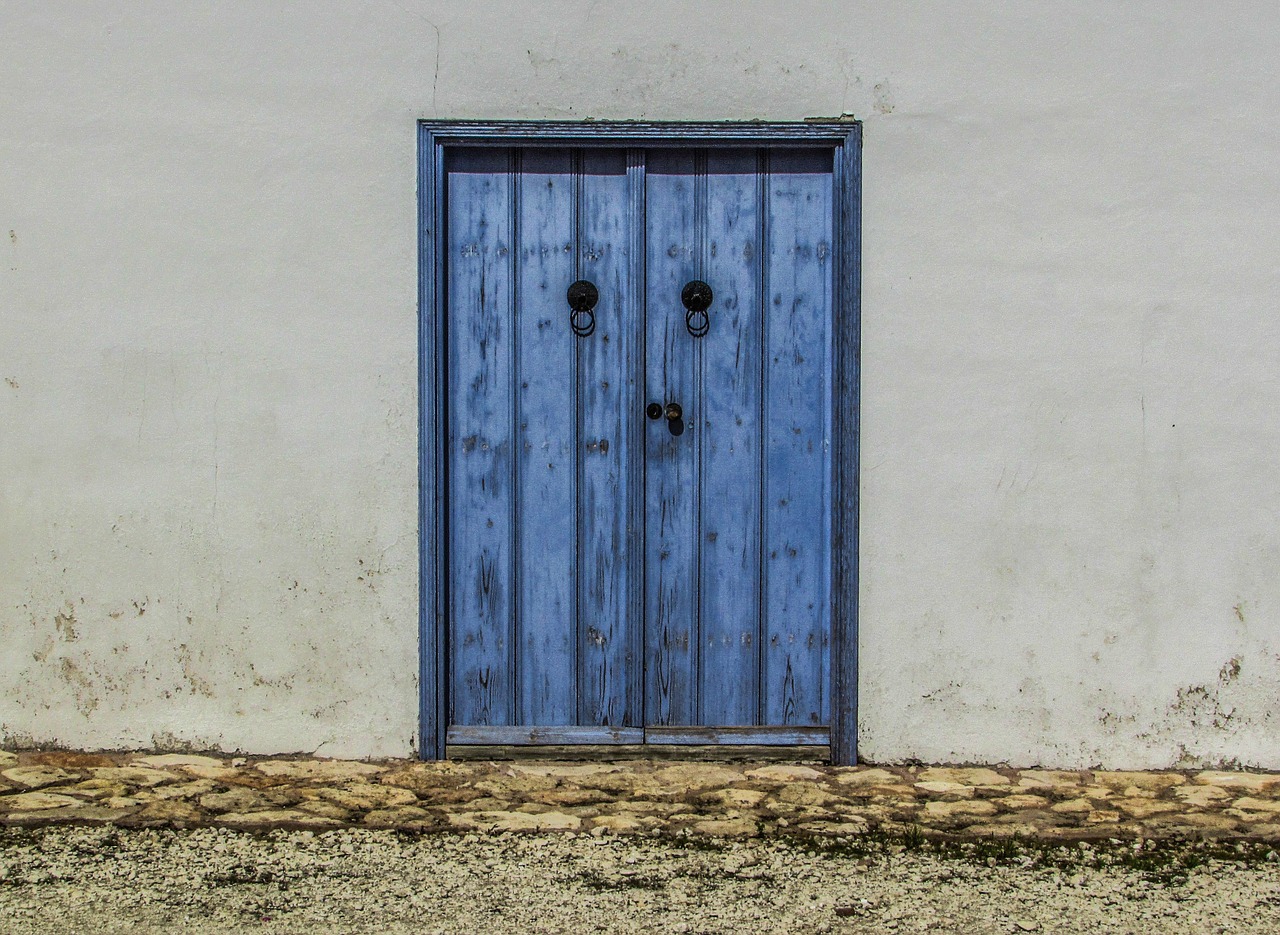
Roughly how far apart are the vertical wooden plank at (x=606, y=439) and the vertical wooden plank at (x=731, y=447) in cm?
25

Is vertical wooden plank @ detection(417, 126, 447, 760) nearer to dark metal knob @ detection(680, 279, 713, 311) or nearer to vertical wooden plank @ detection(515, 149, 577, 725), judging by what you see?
vertical wooden plank @ detection(515, 149, 577, 725)

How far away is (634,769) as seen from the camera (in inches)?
170

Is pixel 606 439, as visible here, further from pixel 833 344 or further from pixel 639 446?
pixel 833 344

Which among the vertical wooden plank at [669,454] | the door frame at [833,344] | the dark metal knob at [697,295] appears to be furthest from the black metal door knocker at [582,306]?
the door frame at [833,344]

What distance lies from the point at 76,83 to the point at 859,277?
2.60 metres

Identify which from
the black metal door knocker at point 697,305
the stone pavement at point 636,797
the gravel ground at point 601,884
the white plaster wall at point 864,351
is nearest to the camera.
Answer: the gravel ground at point 601,884

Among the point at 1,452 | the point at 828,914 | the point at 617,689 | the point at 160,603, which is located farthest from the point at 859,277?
the point at 1,452

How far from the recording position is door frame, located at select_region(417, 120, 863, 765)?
4.28 metres

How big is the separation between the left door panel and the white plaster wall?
0.19 metres

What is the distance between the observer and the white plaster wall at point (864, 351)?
4.23 m

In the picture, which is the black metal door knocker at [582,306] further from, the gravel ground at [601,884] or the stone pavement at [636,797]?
the gravel ground at [601,884]

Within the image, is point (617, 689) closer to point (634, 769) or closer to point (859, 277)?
point (634, 769)

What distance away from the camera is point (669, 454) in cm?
442

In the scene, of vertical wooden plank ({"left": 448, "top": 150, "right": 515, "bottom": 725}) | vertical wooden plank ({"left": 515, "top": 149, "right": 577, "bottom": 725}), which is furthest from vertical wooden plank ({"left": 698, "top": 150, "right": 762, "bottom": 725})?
vertical wooden plank ({"left": 448, "top": 150, "right": 515, "bottom": 725})
